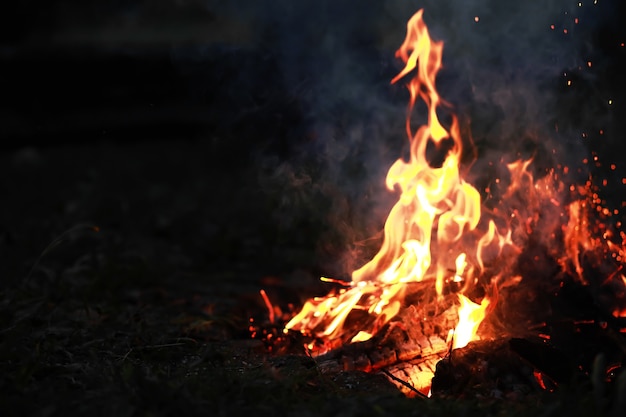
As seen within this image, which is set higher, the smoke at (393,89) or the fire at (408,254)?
the smoke at (393,89)

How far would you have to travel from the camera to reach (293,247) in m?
7.41

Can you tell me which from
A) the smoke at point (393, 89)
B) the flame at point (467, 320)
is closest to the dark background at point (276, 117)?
the smoke at point (393, 89)

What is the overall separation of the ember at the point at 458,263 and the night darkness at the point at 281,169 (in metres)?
0.22

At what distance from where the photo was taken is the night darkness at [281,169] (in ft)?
16.6

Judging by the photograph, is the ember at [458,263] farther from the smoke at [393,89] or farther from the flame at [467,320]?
the smoke at [393,89]

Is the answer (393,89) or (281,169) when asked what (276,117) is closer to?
(281,169)

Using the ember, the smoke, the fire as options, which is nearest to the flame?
the ember

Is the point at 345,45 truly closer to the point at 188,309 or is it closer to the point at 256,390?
the point at 188,309

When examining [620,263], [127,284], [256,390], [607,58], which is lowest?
[127,284]

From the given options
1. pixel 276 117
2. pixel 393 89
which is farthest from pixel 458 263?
pixel 276 117

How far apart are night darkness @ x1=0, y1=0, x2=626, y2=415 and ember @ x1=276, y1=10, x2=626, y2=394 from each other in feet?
0.72

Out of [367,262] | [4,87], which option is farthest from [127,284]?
[4,87]

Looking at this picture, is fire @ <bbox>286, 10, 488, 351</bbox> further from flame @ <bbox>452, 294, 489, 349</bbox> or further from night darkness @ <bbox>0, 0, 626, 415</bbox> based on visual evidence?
night darkness @ <bbox>0, 0, 626, 415</bbox>

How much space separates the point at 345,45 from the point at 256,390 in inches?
146
